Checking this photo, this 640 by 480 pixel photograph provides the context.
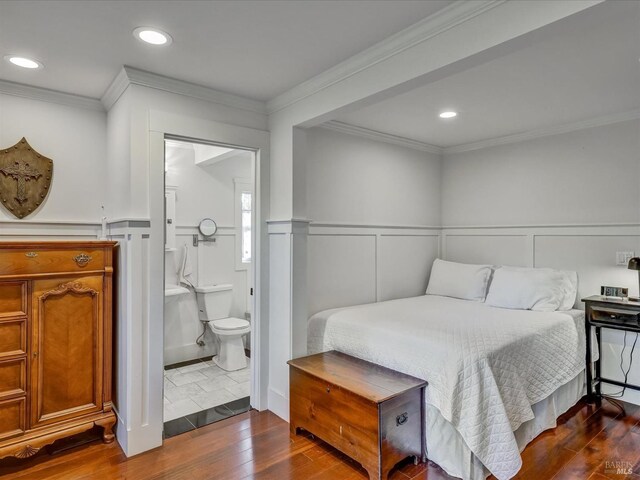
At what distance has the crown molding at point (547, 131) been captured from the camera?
10.5 ft

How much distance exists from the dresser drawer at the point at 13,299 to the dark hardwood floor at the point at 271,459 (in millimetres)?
906

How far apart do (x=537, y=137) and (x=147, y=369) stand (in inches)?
150

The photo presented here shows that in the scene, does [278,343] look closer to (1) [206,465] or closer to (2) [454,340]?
(1) [206,465]

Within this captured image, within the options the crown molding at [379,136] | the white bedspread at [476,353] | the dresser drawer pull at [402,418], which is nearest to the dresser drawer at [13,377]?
the white bedspread at [476,353]

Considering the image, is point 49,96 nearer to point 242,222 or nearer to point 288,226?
point 288,226

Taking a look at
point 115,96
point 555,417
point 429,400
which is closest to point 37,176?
point 115,96

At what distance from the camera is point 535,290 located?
325 centimetres

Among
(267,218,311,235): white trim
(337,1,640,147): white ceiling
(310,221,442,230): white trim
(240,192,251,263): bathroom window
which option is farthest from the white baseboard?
(337,1,640,147): white ceiling

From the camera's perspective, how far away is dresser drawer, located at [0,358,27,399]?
2195mm

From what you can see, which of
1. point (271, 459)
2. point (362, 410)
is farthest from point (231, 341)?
point (362, 410)

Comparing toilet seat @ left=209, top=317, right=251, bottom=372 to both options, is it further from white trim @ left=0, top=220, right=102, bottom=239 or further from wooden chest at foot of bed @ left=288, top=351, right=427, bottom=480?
white trim @ left=0, top=220, right=102, bottom=239

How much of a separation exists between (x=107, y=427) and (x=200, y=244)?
2045mm

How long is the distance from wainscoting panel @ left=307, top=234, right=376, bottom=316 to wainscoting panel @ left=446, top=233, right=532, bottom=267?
1139mm

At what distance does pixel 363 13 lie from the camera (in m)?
1.77
